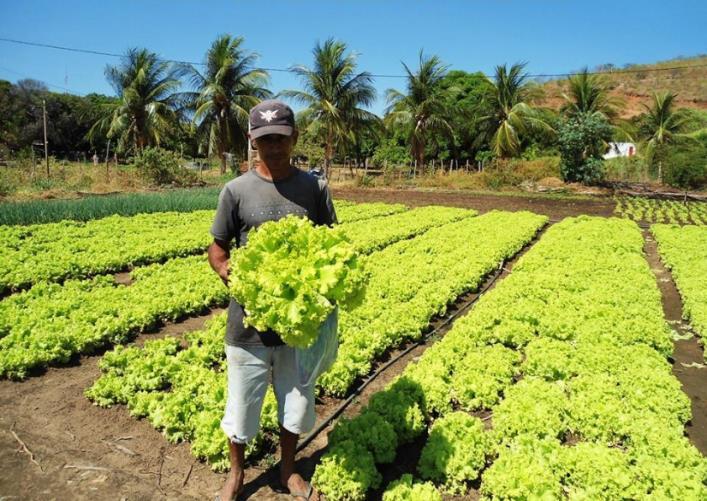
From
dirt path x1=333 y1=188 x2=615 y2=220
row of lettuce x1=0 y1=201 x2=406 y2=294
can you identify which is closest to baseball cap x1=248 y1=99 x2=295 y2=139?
row of lettuce x1=0 y1=201 x2=406 y2=294

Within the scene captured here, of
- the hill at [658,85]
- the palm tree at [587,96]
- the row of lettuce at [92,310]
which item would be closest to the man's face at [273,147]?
the row of lettuce at [92,310]

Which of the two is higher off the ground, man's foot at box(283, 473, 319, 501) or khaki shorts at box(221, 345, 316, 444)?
khaki shorts at box(221, 345, 316, 444)

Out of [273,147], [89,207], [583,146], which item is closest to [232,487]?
[273,147]

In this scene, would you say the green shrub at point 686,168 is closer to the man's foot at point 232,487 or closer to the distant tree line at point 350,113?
the distant tree line at point 350,113

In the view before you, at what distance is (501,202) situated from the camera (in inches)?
1012

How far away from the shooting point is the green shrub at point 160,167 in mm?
28438

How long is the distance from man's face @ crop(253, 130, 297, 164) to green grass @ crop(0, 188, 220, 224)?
13.0 meters

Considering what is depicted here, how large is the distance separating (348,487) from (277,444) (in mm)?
1002

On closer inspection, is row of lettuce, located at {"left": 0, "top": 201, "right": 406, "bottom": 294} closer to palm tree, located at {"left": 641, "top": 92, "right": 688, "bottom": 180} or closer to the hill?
palm tree, located at {"left": 641, "top": 92, "right": 688, "bottom": 180}

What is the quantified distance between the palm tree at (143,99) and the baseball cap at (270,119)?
33.3 m

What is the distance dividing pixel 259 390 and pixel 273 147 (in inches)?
65.8

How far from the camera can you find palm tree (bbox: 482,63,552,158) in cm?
3691

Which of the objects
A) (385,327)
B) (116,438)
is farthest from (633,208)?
(116,438)

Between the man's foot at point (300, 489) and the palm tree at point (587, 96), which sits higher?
the palm tree at point (587, 96)
